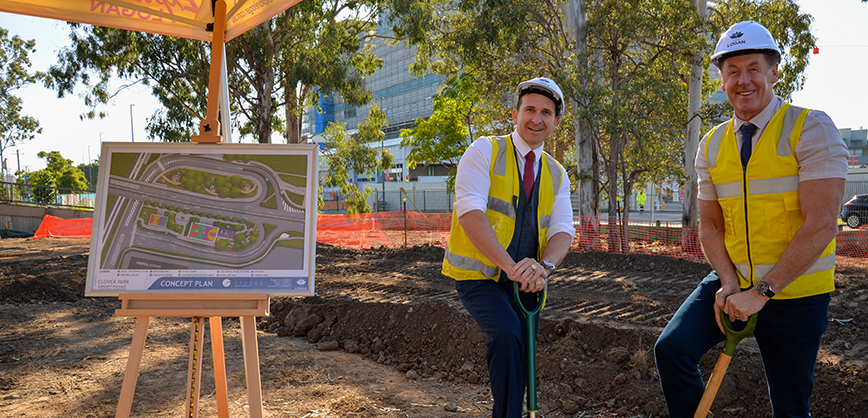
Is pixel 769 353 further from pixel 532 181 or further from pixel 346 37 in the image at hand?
pixel 346 37

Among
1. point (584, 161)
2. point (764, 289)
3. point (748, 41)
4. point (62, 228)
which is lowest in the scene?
point (62, 228)

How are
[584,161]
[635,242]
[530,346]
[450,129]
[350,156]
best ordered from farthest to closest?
1. [450,129]
2. [350,156]
3. [635,242]
4. [584,161]
5. [530,346]

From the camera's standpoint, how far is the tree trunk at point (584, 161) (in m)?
13.5

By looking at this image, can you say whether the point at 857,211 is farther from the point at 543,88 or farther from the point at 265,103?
the point at 543,88

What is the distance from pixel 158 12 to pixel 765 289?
164 inches

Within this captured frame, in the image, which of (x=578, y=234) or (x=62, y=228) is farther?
(x=62, y=228)

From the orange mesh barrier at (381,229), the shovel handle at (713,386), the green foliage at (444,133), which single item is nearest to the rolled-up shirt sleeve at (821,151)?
the shovel handle at (713,386)

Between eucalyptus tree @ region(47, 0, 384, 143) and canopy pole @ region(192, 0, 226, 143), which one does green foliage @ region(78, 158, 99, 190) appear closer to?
eucalyptus tree @ region(47, 0, 384, 143)

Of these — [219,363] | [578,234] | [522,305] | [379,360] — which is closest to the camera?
[522,305]

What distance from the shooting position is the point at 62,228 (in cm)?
2284

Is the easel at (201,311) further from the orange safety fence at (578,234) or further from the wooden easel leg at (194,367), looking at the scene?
the orange safety fence at (578,234)

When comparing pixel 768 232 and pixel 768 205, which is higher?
pixel 768 205

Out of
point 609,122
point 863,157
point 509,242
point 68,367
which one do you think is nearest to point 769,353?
point 509,242

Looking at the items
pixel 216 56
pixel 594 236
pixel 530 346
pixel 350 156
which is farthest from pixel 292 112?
pixel 530 346
